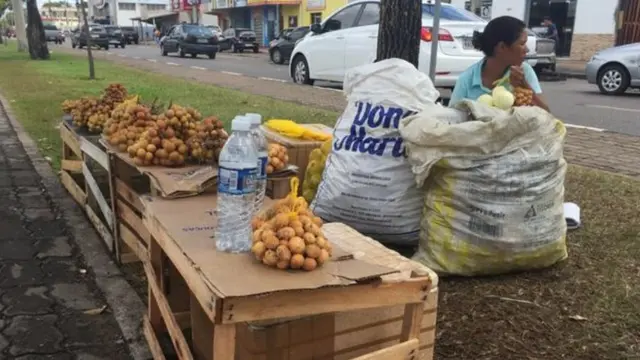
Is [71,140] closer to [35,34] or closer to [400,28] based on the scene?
[400,28]

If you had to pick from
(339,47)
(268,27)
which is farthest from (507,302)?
(268,27)

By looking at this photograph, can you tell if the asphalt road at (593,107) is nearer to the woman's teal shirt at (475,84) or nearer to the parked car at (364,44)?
the parked car at (364,44)

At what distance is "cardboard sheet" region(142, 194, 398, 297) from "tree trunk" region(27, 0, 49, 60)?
77.6 feet

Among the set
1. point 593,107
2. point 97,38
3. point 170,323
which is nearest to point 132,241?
point 170,323

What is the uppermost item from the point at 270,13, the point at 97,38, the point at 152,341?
the point at 270,13

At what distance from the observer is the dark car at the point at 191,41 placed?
2817 cm

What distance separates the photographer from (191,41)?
28266 millimetres

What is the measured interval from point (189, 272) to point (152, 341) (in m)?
0.81

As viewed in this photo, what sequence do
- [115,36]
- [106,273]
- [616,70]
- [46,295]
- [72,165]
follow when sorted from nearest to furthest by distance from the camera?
[46,295], [106,273], [72,165], [616,70], [115,36]

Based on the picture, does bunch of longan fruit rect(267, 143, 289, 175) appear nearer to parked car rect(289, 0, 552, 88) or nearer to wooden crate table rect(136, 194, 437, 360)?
wooden crate table rect(136, 194, 437, 360)

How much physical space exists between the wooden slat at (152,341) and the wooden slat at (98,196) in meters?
1.19

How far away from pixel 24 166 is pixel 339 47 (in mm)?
7160

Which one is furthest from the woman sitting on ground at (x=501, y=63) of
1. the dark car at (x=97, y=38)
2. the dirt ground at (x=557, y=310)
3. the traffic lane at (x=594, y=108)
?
the dark car at (x=97, y=38)

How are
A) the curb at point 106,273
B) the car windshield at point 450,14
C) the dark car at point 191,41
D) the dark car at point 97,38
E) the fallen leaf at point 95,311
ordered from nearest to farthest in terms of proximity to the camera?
1. the curb at point 106,273
2. the fallen leaf at point 95,311
3. the car windshield at point 450,14
4. the dark car at point 191,41
5. the dark car at point 97,38
